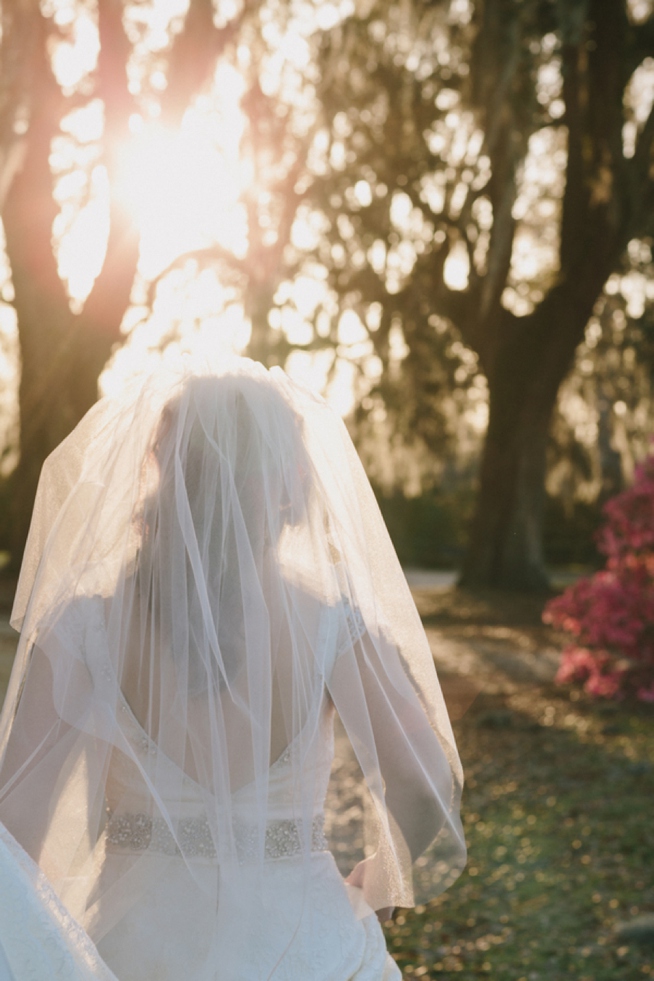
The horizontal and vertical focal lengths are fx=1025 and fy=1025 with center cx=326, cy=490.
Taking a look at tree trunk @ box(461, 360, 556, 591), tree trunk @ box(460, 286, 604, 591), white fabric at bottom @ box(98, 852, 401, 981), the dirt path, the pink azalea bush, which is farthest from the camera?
tree trunk @ box(461, 360, 556, 591)

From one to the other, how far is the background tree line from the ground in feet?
11.6

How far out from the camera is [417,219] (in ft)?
41.8

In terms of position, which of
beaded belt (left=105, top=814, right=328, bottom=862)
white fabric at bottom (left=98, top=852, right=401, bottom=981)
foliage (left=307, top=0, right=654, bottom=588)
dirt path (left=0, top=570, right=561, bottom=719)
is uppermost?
foliage (left=307, top=0, right=654, bottom=588)

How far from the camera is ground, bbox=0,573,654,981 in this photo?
3475 mm

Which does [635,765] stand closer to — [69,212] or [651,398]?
[69,212]

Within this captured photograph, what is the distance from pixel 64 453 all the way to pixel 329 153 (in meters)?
8.41

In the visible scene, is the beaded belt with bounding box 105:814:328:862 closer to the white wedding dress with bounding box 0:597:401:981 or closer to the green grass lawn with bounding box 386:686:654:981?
the white wedding dress with bounding box 0:597:401:981

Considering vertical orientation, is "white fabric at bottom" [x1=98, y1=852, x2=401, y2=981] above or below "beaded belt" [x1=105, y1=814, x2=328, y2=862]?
below

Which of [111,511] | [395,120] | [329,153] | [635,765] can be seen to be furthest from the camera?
[395,120]

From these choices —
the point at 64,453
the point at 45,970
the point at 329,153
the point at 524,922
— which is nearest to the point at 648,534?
the point at 524,922

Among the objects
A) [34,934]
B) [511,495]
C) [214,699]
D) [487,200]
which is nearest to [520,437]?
[511,495]

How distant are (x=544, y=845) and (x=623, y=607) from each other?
2.92 meters

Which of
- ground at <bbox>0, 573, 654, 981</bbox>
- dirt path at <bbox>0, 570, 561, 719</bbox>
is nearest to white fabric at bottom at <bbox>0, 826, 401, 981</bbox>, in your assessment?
ground at <bbox>0, 573, 654, 981</bbox>

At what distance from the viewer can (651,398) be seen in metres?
14.8
